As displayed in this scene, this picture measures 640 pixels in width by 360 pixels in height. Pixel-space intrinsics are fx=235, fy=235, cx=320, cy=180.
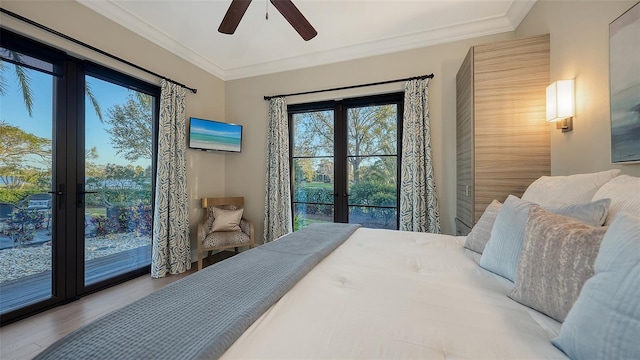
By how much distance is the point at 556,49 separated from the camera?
1.78m

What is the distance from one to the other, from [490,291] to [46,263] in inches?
130

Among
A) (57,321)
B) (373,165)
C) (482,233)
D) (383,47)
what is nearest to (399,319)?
Answer: (482,233)

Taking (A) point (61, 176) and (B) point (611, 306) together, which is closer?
(B) point (611, 306)

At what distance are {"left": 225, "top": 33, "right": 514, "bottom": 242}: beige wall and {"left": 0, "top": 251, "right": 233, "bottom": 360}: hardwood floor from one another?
65.3 inches

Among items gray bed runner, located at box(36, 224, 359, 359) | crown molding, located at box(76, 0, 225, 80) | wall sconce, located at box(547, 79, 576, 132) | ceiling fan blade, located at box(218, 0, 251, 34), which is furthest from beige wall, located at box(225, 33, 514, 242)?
gray bed runner, located at box(36, 224, 359, 359)

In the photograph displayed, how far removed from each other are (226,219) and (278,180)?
2.88 feet

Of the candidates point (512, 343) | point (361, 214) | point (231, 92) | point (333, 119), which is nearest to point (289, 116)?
point (333, 119)

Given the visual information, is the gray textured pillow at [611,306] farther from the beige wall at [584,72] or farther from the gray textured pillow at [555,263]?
the beige wall at [584,72]

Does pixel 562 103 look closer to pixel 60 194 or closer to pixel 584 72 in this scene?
pixel 584 72

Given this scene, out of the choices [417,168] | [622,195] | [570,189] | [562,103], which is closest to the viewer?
[622,195]

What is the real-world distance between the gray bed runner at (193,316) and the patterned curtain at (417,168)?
186 centimetres

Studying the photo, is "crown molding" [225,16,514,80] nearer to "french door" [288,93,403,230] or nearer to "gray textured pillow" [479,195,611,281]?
"french door" [288,93,403,230]

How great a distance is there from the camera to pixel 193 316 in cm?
73

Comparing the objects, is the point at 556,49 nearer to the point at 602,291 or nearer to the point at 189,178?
the point at 602,291
